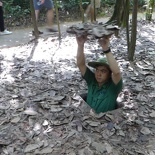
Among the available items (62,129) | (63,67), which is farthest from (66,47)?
(62,129)

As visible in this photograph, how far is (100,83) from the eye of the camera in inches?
123

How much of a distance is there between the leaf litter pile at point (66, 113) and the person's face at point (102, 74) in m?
0.33

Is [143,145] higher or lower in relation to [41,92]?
lower

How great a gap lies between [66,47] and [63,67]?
114cm

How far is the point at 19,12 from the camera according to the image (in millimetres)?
9219

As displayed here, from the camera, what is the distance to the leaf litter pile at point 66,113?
2637mm

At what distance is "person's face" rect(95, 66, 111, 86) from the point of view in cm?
300

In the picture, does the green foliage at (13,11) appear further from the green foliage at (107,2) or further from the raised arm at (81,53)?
the raised arm at (81,53)

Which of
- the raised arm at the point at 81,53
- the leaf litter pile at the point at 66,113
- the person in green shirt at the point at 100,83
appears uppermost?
the raised arm at the point at 81,53

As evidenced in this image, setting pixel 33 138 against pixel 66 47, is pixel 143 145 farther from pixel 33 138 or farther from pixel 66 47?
pixel 66 47

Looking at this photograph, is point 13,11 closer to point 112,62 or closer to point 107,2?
point 107,2

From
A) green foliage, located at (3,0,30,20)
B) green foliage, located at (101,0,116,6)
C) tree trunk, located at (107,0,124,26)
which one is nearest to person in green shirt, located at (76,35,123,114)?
tree trunk, located at (107,0,124,26)

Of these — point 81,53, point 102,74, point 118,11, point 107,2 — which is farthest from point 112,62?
point 107,2

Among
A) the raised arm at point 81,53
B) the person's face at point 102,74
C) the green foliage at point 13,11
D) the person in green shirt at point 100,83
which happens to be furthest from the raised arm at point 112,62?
Answer: the green foliage at point 13,11
